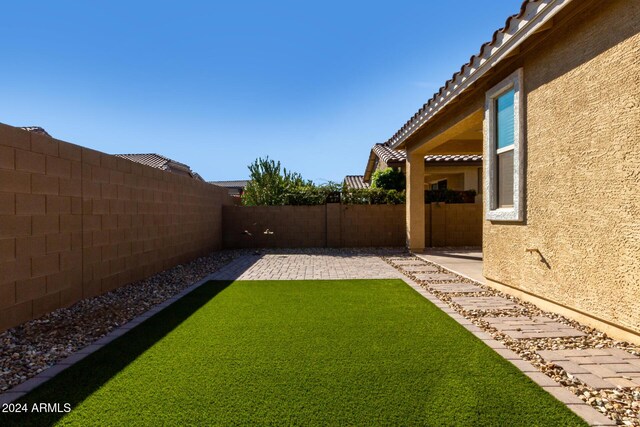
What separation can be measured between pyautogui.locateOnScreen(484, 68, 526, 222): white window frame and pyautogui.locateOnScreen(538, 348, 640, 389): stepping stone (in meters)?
2.27

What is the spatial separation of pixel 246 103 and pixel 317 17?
6423mm

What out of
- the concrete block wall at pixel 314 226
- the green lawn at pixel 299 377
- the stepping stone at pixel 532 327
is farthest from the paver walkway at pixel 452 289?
the concrete block wall at pixel 314 226

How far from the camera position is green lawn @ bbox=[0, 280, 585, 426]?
230 centimetres

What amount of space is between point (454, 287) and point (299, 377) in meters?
4.33

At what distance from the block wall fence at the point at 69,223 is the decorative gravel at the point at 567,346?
17.8ft

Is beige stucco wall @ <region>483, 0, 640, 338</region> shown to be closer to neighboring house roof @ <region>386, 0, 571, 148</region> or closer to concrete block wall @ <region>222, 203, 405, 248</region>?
neighboring house roof @ <region>386, 0, 571, 148</region>

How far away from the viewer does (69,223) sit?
491 centimetres

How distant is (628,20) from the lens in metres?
3.40

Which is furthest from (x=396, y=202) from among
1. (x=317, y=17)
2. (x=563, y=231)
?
(x=563, y=231)

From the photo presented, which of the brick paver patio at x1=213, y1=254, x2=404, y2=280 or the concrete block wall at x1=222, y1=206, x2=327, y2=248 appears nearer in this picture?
the brick paver patio at x1=213, y1=254, x2=404, y2=280

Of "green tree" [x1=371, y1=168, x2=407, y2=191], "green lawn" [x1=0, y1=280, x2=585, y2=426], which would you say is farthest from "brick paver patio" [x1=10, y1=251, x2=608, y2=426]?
"green tree" [x1=371, y1=168, x2=407, y2=191]

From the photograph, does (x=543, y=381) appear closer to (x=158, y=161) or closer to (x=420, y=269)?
(x=420, y=269)

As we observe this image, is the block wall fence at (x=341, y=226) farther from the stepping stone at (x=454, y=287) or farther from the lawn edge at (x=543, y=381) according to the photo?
the lawn edge at (x=543, y=381)

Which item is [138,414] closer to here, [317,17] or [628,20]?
[628,20]
